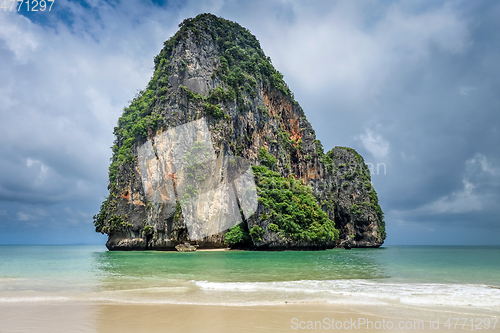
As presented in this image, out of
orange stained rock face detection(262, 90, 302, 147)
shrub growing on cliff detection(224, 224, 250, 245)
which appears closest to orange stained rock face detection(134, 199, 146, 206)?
shrub growing on cliff detection(224, 224, 250, 245)

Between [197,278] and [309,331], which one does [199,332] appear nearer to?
[309,331]

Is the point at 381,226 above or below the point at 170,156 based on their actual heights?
below

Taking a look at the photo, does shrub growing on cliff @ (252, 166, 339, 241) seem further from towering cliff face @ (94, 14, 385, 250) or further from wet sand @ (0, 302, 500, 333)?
wet sand @ (0, 302, 500, 333)

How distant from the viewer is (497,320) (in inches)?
214

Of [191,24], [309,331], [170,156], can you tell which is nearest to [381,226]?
[170,156]

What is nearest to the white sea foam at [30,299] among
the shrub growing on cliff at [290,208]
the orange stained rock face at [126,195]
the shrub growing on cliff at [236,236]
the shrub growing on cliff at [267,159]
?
the shrub growing on cliff at [236,236]

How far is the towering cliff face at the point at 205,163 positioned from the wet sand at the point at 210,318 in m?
25.6

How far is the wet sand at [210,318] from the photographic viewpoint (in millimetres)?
4715

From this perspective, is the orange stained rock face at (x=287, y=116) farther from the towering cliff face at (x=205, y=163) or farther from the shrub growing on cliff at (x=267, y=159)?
the shrub growing on cliff at (x=267, y=159)

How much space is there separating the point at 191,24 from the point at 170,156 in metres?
20.3

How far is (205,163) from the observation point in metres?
33.2

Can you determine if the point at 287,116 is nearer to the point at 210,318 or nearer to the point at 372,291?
the point at 372,291

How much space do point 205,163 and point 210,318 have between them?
28.5 meters

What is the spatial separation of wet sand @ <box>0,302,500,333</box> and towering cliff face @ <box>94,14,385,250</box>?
25.6 meters
